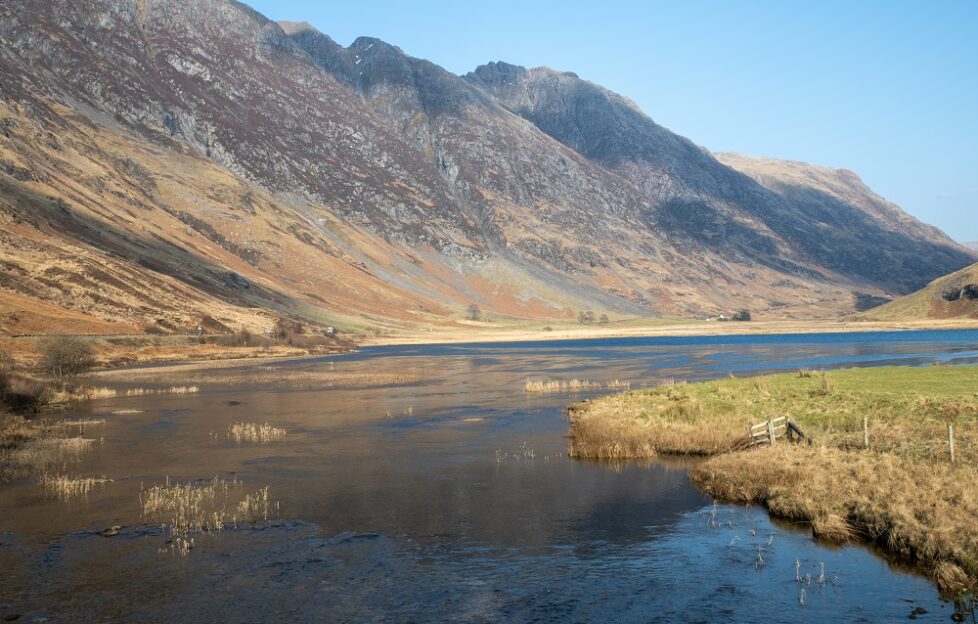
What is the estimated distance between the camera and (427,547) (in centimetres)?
2577

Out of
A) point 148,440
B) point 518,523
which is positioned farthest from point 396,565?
point 148,440

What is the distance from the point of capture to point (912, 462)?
28594 millimetres

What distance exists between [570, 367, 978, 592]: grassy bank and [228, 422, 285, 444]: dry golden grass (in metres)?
19.4

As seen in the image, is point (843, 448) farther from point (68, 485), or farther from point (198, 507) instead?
point (68, 485)

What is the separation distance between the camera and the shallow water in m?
20.5

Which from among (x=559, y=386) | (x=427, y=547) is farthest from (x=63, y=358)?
(x=427, y=547)

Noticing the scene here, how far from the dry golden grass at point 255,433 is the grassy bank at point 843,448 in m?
19.4

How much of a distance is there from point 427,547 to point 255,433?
26.8 metres

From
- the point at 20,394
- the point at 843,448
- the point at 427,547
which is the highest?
the point at 20,394

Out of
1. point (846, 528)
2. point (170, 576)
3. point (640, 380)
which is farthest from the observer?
point (640, 380)

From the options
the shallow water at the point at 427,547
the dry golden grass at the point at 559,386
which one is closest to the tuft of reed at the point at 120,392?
the shallow water at the point at 427,547

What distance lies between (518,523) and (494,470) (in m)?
9.23

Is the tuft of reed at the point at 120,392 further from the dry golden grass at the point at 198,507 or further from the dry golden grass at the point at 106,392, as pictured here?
the dry golden grass at the point at 198,507

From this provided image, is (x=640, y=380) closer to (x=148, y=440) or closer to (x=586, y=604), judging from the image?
(x=148, y=440)
